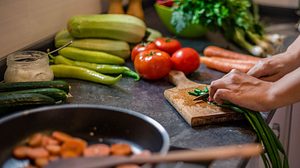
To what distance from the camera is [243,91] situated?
129cm

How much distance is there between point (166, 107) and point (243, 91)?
0.23 meters

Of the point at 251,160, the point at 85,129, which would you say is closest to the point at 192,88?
the point at 251,160

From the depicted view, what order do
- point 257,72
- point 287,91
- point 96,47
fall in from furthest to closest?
point 96,47, point 257,72, point 287,91

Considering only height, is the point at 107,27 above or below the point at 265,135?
above

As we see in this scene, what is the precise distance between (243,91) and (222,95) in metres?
0.05

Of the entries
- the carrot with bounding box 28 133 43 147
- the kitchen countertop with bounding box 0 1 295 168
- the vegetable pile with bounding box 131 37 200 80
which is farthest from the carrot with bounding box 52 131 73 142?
the vegetable pile with bounding box 131 37 200 80

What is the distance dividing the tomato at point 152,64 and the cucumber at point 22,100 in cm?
36

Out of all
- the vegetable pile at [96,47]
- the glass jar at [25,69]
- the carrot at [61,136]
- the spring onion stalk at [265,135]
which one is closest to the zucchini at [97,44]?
the vegetable pile at [96,47]

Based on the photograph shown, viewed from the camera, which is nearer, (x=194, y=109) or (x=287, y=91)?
(x=287, y=91)

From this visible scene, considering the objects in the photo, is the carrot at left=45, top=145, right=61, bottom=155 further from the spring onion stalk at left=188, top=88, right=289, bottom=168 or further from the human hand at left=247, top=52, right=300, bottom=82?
the human hand at left=247, top=52, right=300, bottom=82

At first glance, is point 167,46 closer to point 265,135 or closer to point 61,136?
point 265,135

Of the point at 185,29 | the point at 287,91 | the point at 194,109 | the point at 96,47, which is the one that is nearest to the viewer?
the point at 287,91

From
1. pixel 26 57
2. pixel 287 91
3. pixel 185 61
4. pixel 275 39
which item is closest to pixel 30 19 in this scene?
pixel 26 57

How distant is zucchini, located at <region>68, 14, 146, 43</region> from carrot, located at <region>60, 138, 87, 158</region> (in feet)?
2.48
